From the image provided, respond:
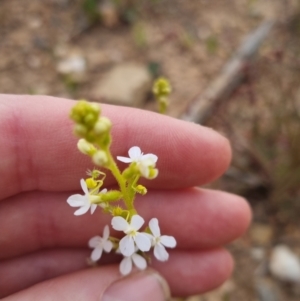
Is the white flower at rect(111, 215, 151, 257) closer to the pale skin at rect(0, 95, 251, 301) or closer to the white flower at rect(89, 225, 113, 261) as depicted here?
the white flower at rect(89, 225, 113, 261)

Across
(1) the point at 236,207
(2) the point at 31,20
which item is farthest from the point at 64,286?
(2) the point at 31,20

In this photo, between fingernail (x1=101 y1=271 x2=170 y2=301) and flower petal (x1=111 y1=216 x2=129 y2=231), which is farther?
fingernail (x1=101 y1=271 x2=170 y2=301)

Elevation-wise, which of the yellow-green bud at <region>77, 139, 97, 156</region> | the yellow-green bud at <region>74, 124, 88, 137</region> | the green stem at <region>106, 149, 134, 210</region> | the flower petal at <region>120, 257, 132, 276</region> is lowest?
the flower petal at <region>120, 257, 132, 276</region>

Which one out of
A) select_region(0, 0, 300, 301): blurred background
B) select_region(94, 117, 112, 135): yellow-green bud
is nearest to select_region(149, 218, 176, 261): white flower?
select_region(94, 117, 112, 135): yellow-green bud

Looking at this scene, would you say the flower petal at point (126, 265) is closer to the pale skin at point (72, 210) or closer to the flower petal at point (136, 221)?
the pale skin at point (72, 210)

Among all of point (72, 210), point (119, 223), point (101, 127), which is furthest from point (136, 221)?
point (72, 210)

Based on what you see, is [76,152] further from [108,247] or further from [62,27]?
[62,27]

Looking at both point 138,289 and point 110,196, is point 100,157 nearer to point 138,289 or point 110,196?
point 110,196

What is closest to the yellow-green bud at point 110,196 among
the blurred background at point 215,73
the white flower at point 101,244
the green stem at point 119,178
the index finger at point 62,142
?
the green stem at point 119,178
